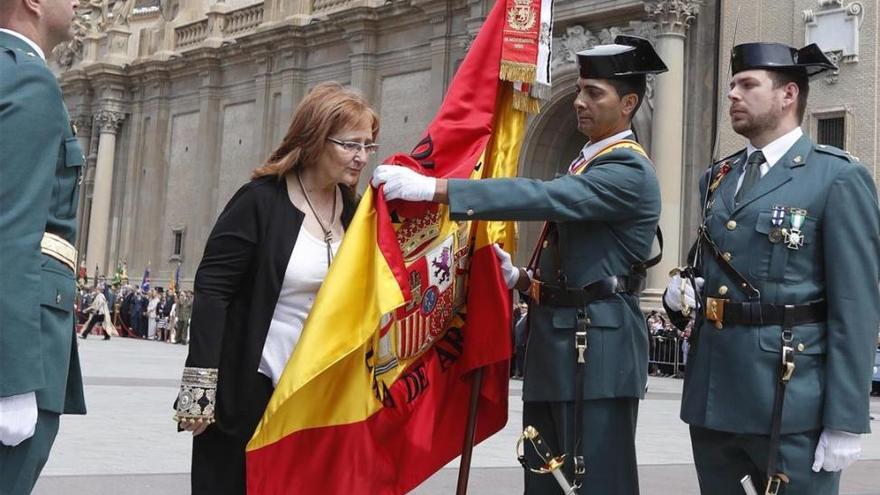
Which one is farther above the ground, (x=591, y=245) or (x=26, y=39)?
(x=26, y=39)

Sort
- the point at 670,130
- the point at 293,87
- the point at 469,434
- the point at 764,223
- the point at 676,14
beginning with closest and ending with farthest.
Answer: the point at 764,223 → the point at 469,434 → the point at 670,130 → the point at 676,14 → the point at 293,87

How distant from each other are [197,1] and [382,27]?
11688mm

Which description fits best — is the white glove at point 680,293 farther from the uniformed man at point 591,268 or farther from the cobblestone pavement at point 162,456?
the cobblestone pavement at point 162,456

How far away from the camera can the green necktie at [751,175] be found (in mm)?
3762

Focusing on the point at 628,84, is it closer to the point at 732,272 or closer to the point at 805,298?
the point at 732,272

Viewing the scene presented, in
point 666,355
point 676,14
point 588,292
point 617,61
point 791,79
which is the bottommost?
point 666,355

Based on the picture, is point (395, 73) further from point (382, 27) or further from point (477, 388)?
point (477, 388)

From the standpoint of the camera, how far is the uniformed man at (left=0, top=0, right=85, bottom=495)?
2.61 metres

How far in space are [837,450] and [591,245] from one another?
114cm

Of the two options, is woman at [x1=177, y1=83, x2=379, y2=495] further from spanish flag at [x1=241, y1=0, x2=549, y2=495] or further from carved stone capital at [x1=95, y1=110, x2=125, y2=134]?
carved stone capital at [x1=95, y1=110, x2=125, y2=134]

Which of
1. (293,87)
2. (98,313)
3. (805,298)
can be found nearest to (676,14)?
(293,87)

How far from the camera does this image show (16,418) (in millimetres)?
2609

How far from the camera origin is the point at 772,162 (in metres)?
3.72

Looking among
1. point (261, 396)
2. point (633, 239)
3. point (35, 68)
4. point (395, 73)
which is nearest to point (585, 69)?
point (633, 239)
